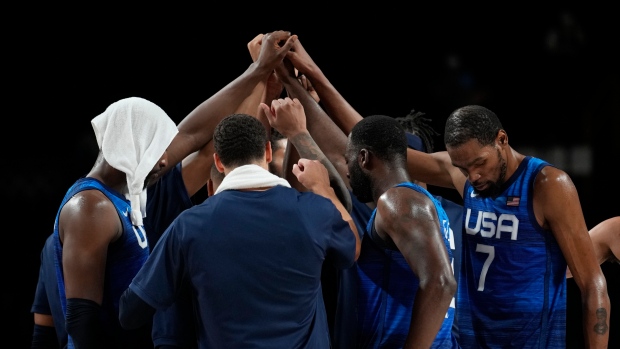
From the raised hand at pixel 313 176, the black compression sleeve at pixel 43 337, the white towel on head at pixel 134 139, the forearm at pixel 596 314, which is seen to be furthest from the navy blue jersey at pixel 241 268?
the black compression sleeve at pixel 43 337

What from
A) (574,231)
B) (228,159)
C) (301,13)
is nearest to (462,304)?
(574,231)

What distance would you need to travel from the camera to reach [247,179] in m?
2.07

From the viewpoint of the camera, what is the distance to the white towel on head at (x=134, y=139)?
8.02ft

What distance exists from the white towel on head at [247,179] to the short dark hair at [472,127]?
712 millimetres

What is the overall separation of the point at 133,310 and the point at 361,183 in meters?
0.77

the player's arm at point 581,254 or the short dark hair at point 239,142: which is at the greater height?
the short dark hair at point 239,142

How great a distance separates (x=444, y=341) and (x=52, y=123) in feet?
12.4

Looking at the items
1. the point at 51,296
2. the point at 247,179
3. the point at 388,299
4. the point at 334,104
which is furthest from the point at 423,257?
the point at 51,296

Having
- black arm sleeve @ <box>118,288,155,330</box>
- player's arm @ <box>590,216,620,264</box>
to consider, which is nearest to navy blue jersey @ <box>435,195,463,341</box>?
player's arm @ <box>590,216,620,264</box>

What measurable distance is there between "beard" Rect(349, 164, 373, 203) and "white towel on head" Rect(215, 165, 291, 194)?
1.05 feet

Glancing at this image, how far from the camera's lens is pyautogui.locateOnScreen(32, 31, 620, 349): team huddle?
2.00m

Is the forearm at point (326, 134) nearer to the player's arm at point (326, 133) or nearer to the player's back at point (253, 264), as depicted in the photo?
the player's arm at point (326, 133)

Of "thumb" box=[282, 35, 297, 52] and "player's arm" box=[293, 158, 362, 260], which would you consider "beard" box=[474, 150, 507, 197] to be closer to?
"player's arm" box=[293, 158, 362, 260]

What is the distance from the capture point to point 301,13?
5641 millimetres
